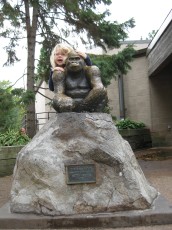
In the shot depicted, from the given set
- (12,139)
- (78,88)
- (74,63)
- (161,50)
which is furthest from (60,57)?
(161,50)

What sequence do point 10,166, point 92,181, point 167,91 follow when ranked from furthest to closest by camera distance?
point 167,91 → point 10,166 → point 92,181

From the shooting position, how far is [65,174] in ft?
15.6

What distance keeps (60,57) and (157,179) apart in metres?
4.01

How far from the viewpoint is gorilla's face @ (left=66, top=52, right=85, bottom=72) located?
17.7 ft

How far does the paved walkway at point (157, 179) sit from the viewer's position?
640cm

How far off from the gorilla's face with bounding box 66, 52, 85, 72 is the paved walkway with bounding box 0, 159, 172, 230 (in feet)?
7.90

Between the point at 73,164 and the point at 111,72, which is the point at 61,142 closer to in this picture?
the point at 73,164

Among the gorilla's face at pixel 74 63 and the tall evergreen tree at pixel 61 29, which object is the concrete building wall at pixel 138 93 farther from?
the gorilla's face at pixel 74 63

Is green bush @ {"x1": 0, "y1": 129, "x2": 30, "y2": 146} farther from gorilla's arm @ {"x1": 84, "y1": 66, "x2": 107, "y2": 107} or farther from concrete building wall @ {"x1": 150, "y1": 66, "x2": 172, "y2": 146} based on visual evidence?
concrete building wall @ {"x1": 150, "y1": 66, "x2": 172, "y2": 146}

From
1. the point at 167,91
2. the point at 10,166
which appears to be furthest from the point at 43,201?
the point at 167,91

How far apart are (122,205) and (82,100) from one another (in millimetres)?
1597

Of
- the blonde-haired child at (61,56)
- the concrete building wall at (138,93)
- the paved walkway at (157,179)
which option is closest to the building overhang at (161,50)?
the concrete building wall at (138,93)

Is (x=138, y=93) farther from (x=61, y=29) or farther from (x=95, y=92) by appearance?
(x=95, y=92)

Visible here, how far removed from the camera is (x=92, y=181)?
4.75 metres
